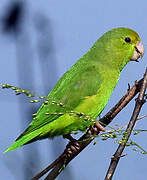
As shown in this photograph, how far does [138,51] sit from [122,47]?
148mm

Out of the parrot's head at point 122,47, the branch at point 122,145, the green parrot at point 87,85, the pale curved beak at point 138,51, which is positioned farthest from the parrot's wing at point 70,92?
the branch at point 122,145

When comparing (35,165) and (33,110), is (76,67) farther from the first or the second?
(35,165)

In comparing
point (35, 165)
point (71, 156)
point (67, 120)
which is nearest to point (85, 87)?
point (67, 120)

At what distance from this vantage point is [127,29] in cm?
298

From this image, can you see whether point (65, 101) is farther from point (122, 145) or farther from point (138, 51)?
point (122, 145)

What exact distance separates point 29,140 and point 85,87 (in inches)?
24.2

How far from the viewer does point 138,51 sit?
2941 mm

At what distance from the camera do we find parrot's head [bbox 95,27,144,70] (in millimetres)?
2945

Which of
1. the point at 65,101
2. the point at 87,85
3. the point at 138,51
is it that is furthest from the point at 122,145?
the point at 138,51

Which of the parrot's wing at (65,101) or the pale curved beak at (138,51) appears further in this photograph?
the pale curved beak at (138,51)

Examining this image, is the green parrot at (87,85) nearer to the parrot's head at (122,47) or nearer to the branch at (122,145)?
the parrot's head at (122,47)

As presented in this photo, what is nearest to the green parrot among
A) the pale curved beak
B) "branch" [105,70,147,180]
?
the pale curved beak

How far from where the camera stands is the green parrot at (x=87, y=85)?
98.7 inches

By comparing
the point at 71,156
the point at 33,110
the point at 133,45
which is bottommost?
the point at 71,156
